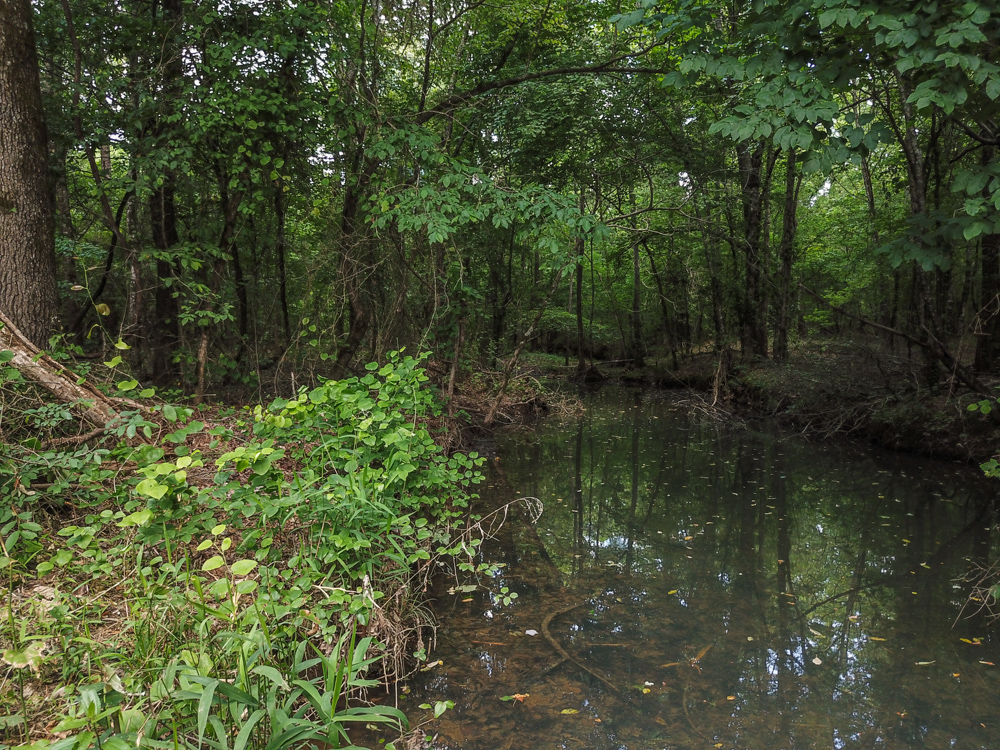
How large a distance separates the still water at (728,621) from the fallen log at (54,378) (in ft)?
9.69

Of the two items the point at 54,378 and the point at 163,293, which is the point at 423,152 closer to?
the point at 163,293

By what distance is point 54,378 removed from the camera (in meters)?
4.06

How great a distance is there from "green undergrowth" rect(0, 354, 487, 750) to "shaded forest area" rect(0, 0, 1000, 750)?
1.0 inches

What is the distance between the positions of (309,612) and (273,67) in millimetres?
6688

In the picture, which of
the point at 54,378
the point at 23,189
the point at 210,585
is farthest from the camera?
the point at 23,189

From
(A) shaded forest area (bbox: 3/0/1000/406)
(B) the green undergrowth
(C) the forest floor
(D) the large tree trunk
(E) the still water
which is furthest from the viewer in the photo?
(C) the forest floor

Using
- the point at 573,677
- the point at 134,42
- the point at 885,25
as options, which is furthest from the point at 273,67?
the point at 573,677

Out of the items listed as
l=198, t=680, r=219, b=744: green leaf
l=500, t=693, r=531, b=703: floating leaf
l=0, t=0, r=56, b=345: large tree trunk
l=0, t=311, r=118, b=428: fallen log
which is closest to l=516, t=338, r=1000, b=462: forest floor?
l=500, t=693, r=531, b=703: floating leaf

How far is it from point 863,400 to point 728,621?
8.19m

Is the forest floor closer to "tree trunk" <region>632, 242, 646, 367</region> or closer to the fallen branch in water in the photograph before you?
"tree trunk" <region>632, 242, 646, 367</region>

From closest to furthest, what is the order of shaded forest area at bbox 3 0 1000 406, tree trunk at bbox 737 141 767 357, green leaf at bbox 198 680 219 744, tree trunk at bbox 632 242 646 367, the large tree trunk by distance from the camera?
1. green leaf at bbox 198 680 219 744
2. shaded forest area at bbox 3 0 1000 406
3. the large tree trunk
4. tree trunk at bbox 737 141 767 357
5. tree trunk at bbox 632 242 646 367

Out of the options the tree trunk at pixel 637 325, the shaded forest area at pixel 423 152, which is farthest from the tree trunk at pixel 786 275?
the tree trunk at pixel 637 325

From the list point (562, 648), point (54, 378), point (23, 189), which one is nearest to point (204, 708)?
point (562, 648)

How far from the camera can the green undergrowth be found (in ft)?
7.82
